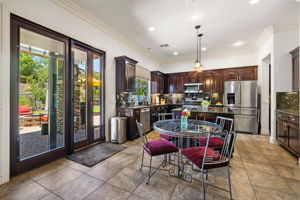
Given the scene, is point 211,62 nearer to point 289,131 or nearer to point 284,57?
point 284,57

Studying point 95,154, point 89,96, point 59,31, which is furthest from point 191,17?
Answer: point 95,154

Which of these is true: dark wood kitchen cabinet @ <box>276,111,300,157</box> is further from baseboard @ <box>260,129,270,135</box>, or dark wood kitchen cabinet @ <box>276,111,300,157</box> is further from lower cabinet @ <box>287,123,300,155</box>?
baseboard @ <box>260,129,270,135</box>

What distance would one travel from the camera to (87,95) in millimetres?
3219

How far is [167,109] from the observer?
6.48 meters

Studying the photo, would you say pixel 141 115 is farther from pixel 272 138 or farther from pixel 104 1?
pixel 272 138

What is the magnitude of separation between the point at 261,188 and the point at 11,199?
3.30 meters

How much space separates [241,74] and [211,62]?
137 cm

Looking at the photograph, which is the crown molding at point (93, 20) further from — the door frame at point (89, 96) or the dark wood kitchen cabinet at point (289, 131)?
the dark wood kitchen cabinet at point (289, 131)

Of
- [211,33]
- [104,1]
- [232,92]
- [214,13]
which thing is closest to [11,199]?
[104,1]

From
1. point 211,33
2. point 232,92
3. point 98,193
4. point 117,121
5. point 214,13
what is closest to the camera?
point 98,193

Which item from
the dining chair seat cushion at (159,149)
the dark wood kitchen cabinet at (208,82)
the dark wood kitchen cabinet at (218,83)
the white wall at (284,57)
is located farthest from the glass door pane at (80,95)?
the dark wood kitchen cabinet at (218,83)

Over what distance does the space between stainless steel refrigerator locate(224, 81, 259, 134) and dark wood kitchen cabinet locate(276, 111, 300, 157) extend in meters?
1.23


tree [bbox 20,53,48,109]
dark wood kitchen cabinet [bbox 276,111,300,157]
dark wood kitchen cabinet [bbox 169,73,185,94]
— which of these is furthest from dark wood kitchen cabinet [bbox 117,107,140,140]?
dark wood kitchen cabinet [bbox 276,111,300,157]

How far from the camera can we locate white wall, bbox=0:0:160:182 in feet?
6.05
